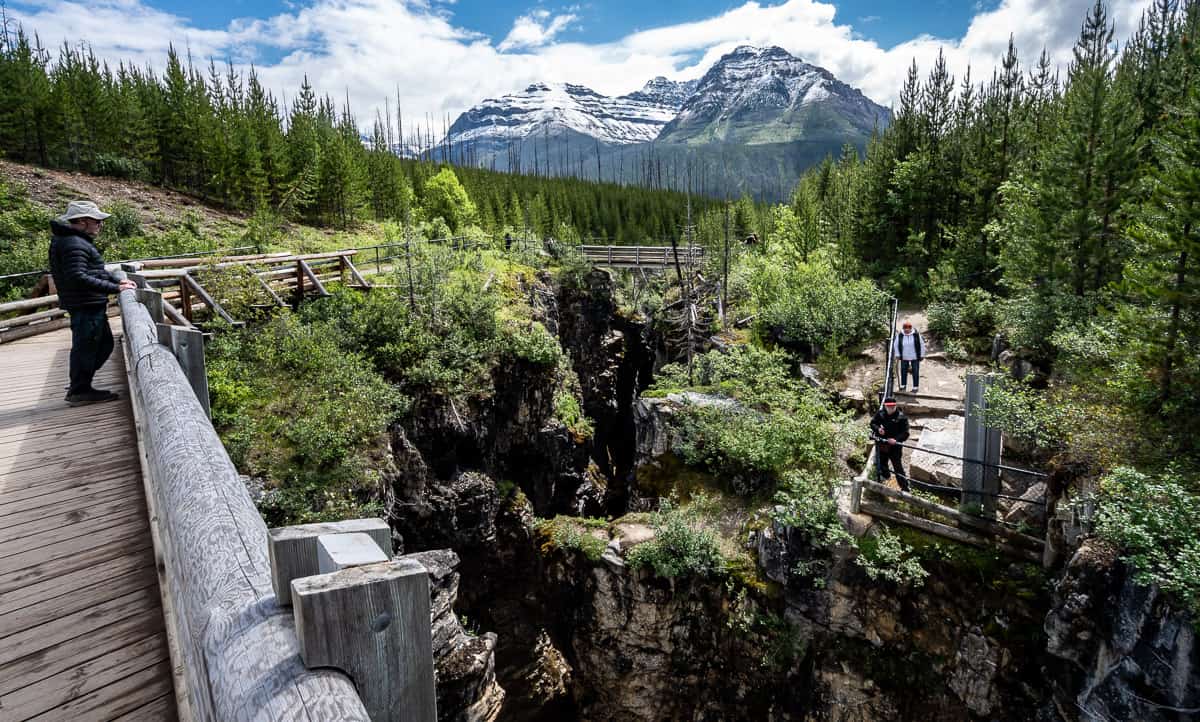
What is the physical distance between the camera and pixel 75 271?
5395 mm

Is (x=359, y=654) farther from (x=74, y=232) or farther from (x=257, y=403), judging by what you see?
(x=257, y=403)

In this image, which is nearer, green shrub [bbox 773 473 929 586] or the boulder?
green shrub [bbox 773 473 929 586]

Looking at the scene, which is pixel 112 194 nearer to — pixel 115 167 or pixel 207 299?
pixel 115 167

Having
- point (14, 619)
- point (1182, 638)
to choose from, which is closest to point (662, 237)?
point (1182, 638)

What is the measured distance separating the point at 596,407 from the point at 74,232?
27.2 meters

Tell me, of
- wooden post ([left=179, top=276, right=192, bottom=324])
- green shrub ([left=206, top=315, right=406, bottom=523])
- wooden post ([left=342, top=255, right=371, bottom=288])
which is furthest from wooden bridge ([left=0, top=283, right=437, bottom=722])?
wooden post ([left=342, top=255, right=371, bottom=288])

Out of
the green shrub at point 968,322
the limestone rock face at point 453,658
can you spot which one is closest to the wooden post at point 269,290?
the limestone rock face at point 453,658

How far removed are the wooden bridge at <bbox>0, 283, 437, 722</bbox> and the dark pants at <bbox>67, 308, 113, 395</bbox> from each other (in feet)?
1.27

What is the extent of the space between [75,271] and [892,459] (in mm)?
12904

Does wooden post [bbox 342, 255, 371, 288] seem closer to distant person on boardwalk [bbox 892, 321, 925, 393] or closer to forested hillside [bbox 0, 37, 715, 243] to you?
forested hillside [bbox 0, 37, 715, 243]

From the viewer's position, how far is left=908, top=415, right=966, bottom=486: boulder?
12.0 m

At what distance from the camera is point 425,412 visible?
16.8 metres

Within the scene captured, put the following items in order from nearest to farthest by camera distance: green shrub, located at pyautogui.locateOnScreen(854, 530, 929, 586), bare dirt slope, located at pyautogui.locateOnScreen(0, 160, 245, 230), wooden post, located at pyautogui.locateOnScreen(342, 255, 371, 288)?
green shrub, located at pyautogui.locateOnScreen(854, 530, 929, 586), wooden post, located at pyautogui.locateOnScreen(342, 255, 371, 288), bare dirt slope, located at pyautogui.locateOnScreen(0, 160, 245, 230)

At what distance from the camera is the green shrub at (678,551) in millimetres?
13211
